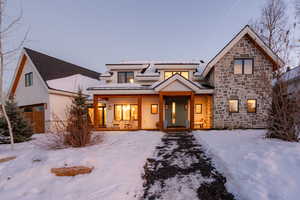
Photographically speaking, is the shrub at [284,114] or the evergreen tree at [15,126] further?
the evergreen tree at [15,126]

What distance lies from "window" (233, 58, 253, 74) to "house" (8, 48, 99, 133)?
1257 centimetres

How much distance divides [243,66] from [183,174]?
33.3ft

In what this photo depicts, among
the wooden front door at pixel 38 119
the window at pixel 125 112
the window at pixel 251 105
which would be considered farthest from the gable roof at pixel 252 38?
the wooden front door at pixel 38 119

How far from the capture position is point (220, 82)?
10.2 meters

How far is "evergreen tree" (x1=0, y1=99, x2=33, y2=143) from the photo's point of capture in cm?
739

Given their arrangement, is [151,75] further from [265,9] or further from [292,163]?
[265,9]

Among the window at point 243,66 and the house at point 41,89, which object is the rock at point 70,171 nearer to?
the house at point 41,89

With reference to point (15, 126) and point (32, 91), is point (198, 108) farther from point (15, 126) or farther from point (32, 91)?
A: point (32, 91)

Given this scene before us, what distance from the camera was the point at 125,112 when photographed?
12.3 metres

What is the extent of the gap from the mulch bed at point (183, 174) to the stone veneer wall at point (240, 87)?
608 cm

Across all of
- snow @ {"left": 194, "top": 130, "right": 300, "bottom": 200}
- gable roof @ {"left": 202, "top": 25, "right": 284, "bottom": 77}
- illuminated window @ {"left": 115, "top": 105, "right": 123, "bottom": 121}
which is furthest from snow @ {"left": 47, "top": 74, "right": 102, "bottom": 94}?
gable roof @ {"left": 202, "top": 25, "right": 284, "bottom": 77}

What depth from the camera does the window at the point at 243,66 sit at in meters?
10.2

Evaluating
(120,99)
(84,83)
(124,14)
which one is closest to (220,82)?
(120,99)

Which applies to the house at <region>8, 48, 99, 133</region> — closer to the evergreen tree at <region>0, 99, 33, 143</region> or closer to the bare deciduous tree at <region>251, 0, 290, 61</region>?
the evergreen tree at <region>0, 99, 33, 143</region>
